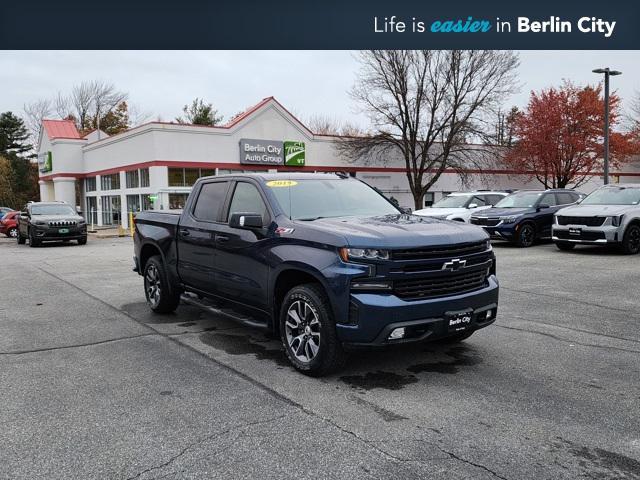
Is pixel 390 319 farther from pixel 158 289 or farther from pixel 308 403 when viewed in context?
pixel 158 289

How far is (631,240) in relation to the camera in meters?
14.0

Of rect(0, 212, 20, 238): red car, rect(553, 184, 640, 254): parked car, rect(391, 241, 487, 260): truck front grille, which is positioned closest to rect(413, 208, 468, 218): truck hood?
rect(553, 184, 640, 254): parked car

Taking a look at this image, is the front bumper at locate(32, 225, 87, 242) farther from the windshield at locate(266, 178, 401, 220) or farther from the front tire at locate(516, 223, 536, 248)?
the windshield at locate(266, 178, 401, 220)

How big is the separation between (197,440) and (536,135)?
38.4 m

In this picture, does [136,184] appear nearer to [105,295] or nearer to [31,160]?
[105,295]

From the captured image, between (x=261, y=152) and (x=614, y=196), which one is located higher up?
(x=261, y=152)

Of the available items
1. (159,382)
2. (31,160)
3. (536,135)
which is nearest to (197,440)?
(159,382)

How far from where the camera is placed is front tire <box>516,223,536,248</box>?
16469mm

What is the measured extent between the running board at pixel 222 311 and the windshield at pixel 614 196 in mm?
12347

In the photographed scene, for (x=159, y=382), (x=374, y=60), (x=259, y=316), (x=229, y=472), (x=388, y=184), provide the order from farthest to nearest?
(x=388, y=184) → (x=374, y=60) → (x=259, y=316) → (x=159, y=382) → (x=229, y=472)

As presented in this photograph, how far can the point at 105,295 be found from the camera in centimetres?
927

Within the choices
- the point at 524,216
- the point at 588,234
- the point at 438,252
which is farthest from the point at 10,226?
the point at 438,252

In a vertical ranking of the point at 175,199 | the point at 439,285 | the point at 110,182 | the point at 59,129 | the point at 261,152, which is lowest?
the point at 439,285

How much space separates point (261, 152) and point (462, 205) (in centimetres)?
1682
